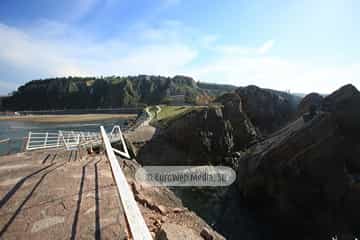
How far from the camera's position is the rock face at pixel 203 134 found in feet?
72.1

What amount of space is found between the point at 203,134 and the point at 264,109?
21025 millimetres

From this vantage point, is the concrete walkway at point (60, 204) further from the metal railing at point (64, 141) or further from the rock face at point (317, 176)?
the rock face at point (317, 176)

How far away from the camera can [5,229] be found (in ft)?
7.70

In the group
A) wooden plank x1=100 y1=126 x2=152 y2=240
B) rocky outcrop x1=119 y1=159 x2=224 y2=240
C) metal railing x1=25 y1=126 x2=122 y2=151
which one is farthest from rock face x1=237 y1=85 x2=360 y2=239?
wooden plank x1=100 y1=126 x2=152 y2=240

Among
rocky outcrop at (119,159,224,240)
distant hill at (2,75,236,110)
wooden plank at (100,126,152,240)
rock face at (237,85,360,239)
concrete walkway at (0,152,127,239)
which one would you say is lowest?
rock face at (237,85,360,239)

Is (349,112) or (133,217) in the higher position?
(349,112)

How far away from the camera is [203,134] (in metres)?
22.7

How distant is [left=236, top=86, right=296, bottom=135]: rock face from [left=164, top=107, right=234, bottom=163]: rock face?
15.8 meters

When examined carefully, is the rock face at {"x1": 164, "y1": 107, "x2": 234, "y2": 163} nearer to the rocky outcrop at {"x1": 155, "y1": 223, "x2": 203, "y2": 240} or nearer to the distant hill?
the rocky outcrop at {"x1": 155, "y1": 223, "x2": 203, "y2": 240}

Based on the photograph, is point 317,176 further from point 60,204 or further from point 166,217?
point 60,204

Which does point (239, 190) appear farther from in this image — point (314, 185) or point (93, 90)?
point (93, 90)

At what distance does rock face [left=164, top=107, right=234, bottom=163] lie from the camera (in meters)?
22.0

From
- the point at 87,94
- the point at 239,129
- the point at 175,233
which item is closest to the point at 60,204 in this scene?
the point at 175,233

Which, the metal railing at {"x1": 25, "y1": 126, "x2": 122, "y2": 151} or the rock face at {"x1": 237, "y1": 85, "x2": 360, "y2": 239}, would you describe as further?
the rock face at {"x1": 237, "y1": 85, "x2": 360, "y2": 239}
